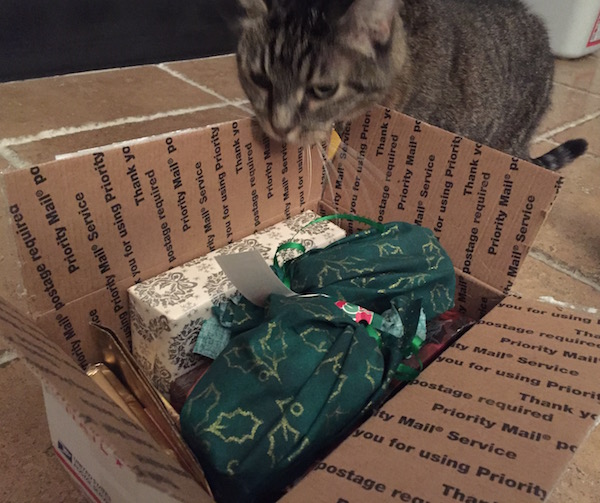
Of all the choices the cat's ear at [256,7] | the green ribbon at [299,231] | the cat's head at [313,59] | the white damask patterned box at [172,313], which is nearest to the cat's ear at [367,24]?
the cat's head at [313,59]

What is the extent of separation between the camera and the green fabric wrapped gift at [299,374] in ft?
1.57

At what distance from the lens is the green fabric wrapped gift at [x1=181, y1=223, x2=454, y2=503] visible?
48cm

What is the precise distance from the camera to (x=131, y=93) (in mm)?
1409

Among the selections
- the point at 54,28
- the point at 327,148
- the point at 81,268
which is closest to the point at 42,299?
the point at 81,268

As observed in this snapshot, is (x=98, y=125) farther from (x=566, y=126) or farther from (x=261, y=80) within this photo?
(x=566, y=126)

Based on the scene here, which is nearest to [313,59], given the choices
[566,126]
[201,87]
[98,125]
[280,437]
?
[280,437]

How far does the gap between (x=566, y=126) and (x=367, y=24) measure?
1.13 m

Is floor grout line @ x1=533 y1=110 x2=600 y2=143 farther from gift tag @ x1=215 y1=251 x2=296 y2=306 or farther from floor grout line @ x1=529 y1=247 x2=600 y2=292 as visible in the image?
gift tag @ x1=215 y1=251 x2=296 y2=306

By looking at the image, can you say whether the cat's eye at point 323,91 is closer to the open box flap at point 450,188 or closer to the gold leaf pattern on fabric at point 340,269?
the open box flap at point 450,188

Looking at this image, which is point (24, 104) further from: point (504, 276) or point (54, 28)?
point (504, 276)

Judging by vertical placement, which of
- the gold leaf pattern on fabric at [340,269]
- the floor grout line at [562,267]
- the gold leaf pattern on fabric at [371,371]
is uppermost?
the gold leaf pattern on fabric at [340,269]

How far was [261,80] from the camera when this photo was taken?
0.77 m

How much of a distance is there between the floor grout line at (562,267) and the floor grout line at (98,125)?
0.83 metres

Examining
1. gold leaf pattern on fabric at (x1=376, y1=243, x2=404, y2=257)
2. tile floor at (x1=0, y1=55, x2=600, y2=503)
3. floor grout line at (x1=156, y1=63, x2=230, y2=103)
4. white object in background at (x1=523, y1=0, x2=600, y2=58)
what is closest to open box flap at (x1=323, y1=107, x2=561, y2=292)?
gold leaf pattern on fabric at (x1=376, y1=243, x2=404, y2=257)
